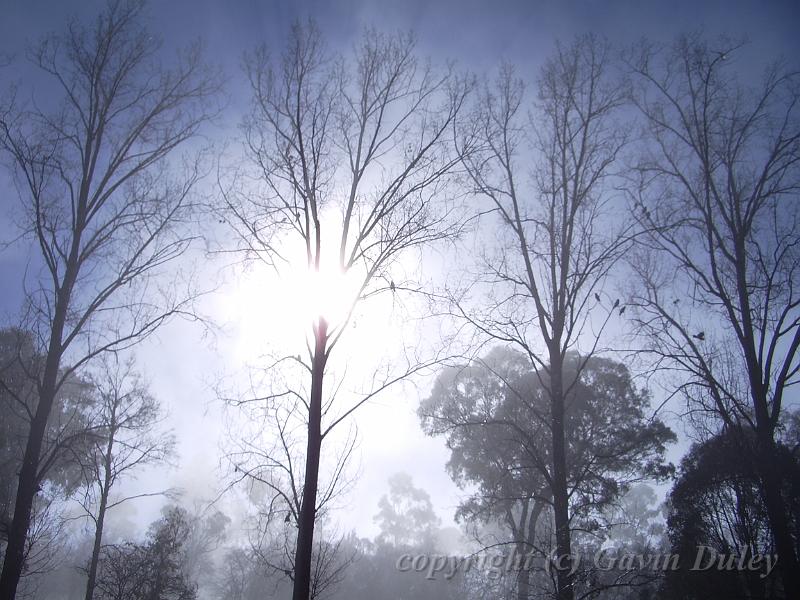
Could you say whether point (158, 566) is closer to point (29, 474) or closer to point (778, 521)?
point (29, 474)

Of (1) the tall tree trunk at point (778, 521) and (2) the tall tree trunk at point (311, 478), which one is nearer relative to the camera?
(2) the tall tree trunk at point (311, 478)

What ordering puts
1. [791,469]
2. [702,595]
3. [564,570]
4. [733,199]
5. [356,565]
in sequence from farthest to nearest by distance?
[356,565]
[791,469]
[702,595]
[733,199]
[564,570]

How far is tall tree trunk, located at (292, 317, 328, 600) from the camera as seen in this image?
205 inches

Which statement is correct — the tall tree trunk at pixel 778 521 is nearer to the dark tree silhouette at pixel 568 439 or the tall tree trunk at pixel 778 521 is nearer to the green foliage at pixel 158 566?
the dark tree silhouette at pixel 568 439

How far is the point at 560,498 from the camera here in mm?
6953

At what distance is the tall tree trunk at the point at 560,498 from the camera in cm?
643

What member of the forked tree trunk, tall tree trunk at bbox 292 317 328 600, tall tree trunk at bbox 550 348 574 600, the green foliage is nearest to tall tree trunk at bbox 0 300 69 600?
the forked tree trunk

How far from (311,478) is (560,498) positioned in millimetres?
3685

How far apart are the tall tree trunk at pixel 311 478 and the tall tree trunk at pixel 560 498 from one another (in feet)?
10.5

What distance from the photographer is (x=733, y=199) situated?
8.76m

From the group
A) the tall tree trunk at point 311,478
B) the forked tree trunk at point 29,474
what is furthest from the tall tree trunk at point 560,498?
the forked tree trunk at point 29,474

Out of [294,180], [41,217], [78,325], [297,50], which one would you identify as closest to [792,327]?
[294,180]

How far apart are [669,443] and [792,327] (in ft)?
39.7

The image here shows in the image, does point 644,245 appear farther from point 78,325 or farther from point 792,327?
point 78,325
